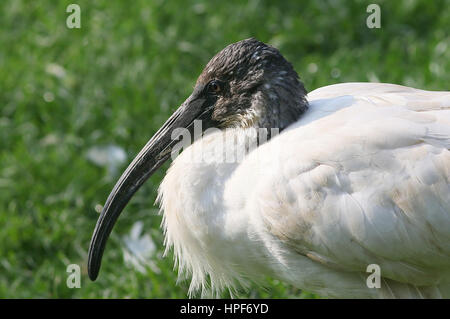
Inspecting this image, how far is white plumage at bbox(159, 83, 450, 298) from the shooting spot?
3758 mm

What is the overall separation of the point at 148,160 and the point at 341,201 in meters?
1.13

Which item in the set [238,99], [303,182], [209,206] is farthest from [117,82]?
[303,182]

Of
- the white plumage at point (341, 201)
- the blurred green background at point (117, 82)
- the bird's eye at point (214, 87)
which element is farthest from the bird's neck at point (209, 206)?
the blurred green background at point (117, 82)

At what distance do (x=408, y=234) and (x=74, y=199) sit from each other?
2.95 metres

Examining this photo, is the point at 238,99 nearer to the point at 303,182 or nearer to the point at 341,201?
the point at 303,182

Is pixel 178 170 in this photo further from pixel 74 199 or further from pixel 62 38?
pixel 62 38

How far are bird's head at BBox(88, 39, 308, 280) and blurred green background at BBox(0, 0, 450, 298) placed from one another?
1.05 meters

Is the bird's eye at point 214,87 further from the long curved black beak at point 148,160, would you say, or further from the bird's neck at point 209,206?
the bird's neck at point 209,206

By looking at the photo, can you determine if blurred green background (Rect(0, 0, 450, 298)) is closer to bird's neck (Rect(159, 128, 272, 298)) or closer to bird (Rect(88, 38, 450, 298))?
bird's neck (Rect(159, 128, 272, 298))

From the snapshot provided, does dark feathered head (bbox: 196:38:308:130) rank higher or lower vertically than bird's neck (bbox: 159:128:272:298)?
higher

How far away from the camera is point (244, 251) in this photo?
397 cm

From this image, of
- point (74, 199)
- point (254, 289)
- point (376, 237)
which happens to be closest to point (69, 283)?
point (74, 199)

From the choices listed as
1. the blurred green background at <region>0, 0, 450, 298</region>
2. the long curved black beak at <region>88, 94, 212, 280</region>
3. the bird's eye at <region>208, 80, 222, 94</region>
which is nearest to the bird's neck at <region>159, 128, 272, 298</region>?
the long curved black beak at <region>88, 94, 212, 280</region>

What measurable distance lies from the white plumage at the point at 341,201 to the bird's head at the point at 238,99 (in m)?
0.13
